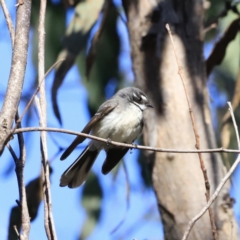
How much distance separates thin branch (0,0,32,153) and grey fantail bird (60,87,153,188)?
1478mm

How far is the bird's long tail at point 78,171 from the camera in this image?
323 cm

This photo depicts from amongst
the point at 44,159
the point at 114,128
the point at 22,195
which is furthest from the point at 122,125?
the point at 22,195

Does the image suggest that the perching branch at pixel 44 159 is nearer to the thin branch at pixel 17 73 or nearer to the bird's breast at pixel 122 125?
the thin branch at pixel 17 73

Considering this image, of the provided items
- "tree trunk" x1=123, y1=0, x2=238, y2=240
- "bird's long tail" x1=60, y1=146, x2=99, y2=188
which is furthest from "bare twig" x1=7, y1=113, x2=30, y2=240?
"tree trunk" x1=123, y1=0, x2=238, y2=240

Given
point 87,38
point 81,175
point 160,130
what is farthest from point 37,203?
point 87,38

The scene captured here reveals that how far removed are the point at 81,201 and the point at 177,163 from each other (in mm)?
1081

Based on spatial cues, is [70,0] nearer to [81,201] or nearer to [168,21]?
[168,21]

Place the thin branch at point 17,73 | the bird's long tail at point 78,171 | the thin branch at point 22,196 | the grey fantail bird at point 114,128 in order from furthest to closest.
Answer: the grey fantail bird at point 114,128, the bird's long tail at point 78,171, the thin branch at point 22,196, the thin branch at point 17,73

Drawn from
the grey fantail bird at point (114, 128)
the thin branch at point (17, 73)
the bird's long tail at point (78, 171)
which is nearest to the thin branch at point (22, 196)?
the thin branch at point (17, 73)

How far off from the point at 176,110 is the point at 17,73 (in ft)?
5.82

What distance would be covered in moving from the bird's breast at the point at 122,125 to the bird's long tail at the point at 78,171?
0.46ft

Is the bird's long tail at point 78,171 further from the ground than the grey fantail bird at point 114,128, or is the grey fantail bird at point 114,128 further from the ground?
the grey fantail bird at point 114,128

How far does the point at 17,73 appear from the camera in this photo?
5.77 feet

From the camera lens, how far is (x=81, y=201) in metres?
4.20
